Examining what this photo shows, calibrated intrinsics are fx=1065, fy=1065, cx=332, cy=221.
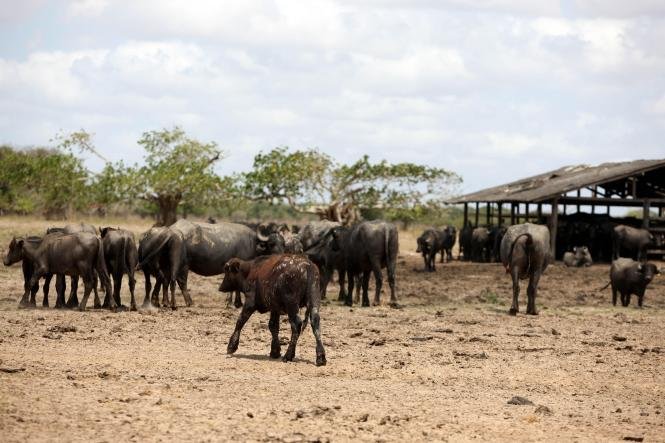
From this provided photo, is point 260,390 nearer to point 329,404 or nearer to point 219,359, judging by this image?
point 329,404

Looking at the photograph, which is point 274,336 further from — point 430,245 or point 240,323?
point 430,245

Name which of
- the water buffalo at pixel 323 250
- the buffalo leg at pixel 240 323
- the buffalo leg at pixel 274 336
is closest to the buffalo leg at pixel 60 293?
the water buffalo at pixel 323 250

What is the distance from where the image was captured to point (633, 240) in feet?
131

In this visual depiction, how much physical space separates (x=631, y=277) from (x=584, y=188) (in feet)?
56.2

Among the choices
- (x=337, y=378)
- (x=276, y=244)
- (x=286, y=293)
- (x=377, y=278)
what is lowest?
(x=337, y=378)

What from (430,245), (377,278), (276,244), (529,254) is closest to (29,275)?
(276,244)

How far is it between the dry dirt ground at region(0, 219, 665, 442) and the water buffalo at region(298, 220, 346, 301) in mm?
2036

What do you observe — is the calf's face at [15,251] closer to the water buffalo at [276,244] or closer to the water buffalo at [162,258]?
the water buffalo at [162,258]

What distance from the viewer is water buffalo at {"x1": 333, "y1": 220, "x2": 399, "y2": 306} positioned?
22453 mm

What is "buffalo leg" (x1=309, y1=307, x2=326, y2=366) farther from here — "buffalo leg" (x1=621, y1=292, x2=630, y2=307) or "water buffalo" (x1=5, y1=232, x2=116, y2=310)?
"buffalo leg" (x1=621, y1=292, x2=630, y2=307)

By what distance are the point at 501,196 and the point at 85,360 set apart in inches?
1279

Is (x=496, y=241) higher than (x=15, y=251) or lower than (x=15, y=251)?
higher

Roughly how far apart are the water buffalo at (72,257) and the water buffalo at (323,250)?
15.0 ft

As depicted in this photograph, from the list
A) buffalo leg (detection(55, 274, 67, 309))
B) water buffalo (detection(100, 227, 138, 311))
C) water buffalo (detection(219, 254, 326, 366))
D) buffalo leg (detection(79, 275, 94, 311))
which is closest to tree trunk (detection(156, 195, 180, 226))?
water buffalo (detection(100, 227, 138, 311))
